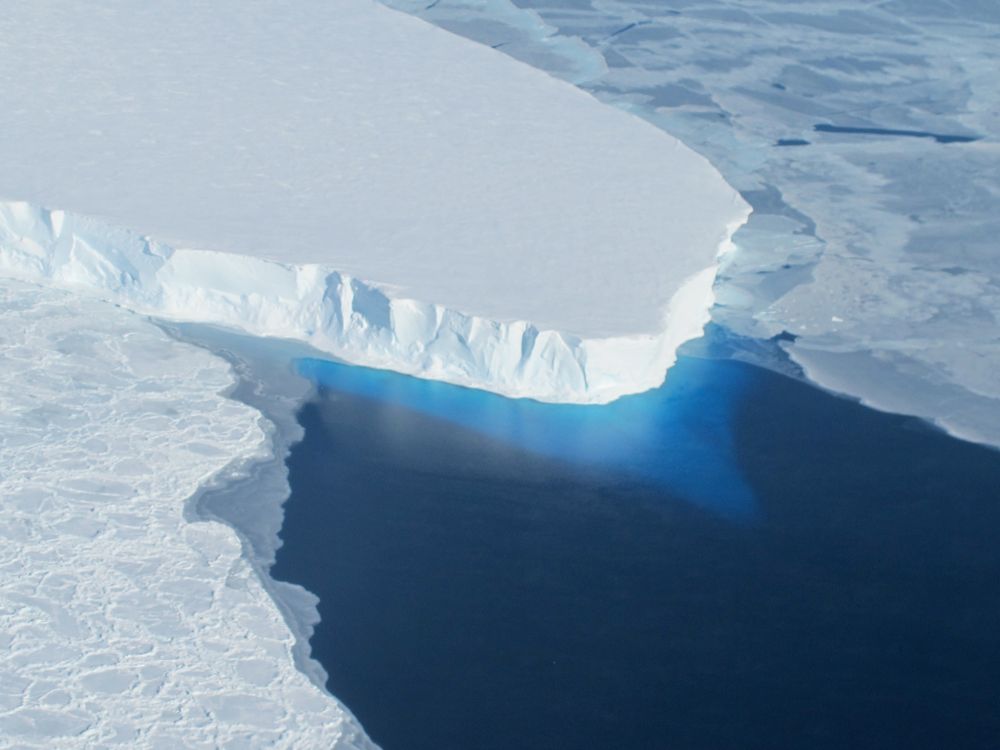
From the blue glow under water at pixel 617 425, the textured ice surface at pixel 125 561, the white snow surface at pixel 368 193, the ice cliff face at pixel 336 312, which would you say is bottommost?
the textured ice surface at pixel 125 561

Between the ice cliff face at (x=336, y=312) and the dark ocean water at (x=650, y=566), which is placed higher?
the ice cliff face at (x=336, y=312)

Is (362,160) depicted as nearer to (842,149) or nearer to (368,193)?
(368,193)

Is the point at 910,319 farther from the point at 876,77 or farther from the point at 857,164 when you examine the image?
the point at 876,77

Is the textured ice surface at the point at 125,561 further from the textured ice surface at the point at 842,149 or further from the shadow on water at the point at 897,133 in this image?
the shadow on water at the point at 897,133

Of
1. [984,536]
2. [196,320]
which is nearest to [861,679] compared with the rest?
[984,536]

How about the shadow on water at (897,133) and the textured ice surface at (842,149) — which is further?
the shadow on water at (897,133)

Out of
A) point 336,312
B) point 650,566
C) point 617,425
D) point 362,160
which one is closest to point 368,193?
point 362,160

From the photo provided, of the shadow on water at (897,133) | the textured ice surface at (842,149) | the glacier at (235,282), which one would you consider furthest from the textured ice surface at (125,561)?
the shadow on water at (897,133)
